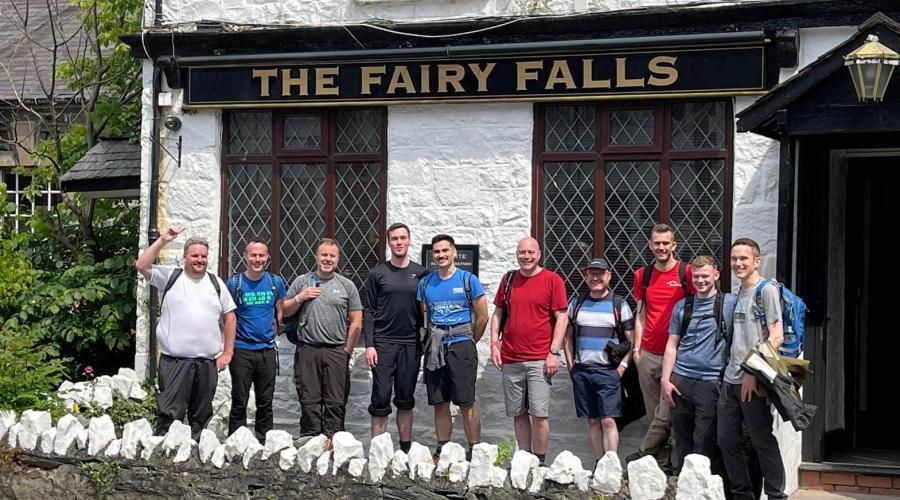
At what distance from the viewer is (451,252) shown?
1004 centimetres

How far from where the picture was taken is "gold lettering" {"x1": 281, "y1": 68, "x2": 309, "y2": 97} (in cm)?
1127

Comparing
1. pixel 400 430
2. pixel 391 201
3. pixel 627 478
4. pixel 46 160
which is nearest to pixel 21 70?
pixel 46 160

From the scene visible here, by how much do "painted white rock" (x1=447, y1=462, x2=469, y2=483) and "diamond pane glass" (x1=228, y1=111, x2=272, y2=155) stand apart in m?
4.21

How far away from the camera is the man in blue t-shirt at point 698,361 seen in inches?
343

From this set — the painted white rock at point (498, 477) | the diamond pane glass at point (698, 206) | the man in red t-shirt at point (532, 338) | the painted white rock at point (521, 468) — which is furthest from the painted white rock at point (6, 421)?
the diamond pane glass at point (698, 206)

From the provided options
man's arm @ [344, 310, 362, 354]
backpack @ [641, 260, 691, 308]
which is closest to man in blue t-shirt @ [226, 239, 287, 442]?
A: man's arm @ [344, 310, 362, 354]

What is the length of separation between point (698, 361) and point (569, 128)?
274cm

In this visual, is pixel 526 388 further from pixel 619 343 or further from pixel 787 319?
pixel 787 319

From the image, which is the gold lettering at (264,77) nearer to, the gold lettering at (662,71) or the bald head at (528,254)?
the bald head at (528,254)

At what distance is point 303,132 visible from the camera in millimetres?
11547

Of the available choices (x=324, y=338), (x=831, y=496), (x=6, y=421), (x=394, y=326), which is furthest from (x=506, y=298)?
(x=6, y=421)

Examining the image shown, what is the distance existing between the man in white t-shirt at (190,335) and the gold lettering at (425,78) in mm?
2350

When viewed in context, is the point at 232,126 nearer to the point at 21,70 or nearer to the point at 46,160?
the point at 46,160

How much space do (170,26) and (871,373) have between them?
679 cm
